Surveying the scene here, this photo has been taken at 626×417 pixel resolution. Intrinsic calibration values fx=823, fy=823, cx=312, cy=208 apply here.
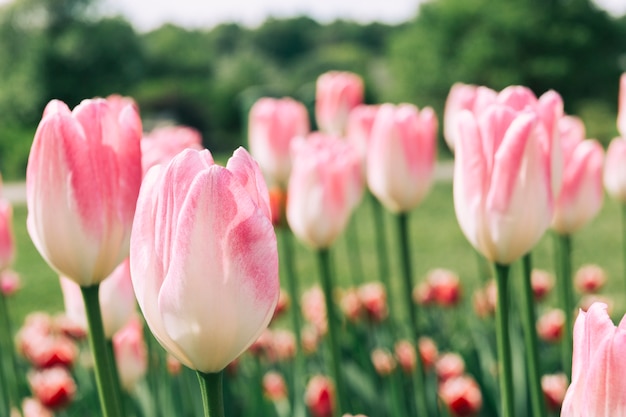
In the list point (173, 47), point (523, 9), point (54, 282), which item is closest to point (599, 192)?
point (54, 282)

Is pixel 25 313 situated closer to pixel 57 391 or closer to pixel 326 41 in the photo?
pixel 57 391

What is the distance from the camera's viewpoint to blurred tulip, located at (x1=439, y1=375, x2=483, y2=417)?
1854 mm

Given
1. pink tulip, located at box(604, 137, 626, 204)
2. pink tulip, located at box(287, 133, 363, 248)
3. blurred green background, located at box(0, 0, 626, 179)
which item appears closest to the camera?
pink tulip, located at box(287, 133, 363, 248)

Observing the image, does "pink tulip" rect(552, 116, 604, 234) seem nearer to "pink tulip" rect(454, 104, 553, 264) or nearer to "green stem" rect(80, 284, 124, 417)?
"pink tulip" rect(454, 104, 553, 264)

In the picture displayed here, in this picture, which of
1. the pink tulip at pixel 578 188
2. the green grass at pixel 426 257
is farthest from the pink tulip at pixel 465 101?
the green grass at pixel 426 257

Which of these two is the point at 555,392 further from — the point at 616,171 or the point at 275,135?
the point at 275,135

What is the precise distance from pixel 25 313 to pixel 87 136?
5.70 m

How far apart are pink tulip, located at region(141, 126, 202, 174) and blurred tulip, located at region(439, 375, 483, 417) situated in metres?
0.82

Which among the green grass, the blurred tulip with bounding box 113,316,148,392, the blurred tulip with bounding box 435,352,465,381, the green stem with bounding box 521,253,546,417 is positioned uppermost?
the green stem with bounding box 521,253,546,417

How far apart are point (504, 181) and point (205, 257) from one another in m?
0.46

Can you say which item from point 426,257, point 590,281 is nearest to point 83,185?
point 590,281

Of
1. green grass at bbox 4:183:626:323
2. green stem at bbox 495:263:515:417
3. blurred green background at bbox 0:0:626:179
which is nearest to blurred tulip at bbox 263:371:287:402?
green stem at bbox 495:263:515:417

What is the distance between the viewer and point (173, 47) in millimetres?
45938

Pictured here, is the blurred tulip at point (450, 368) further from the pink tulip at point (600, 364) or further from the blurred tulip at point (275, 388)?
the pink tulip at point (600, 364)
